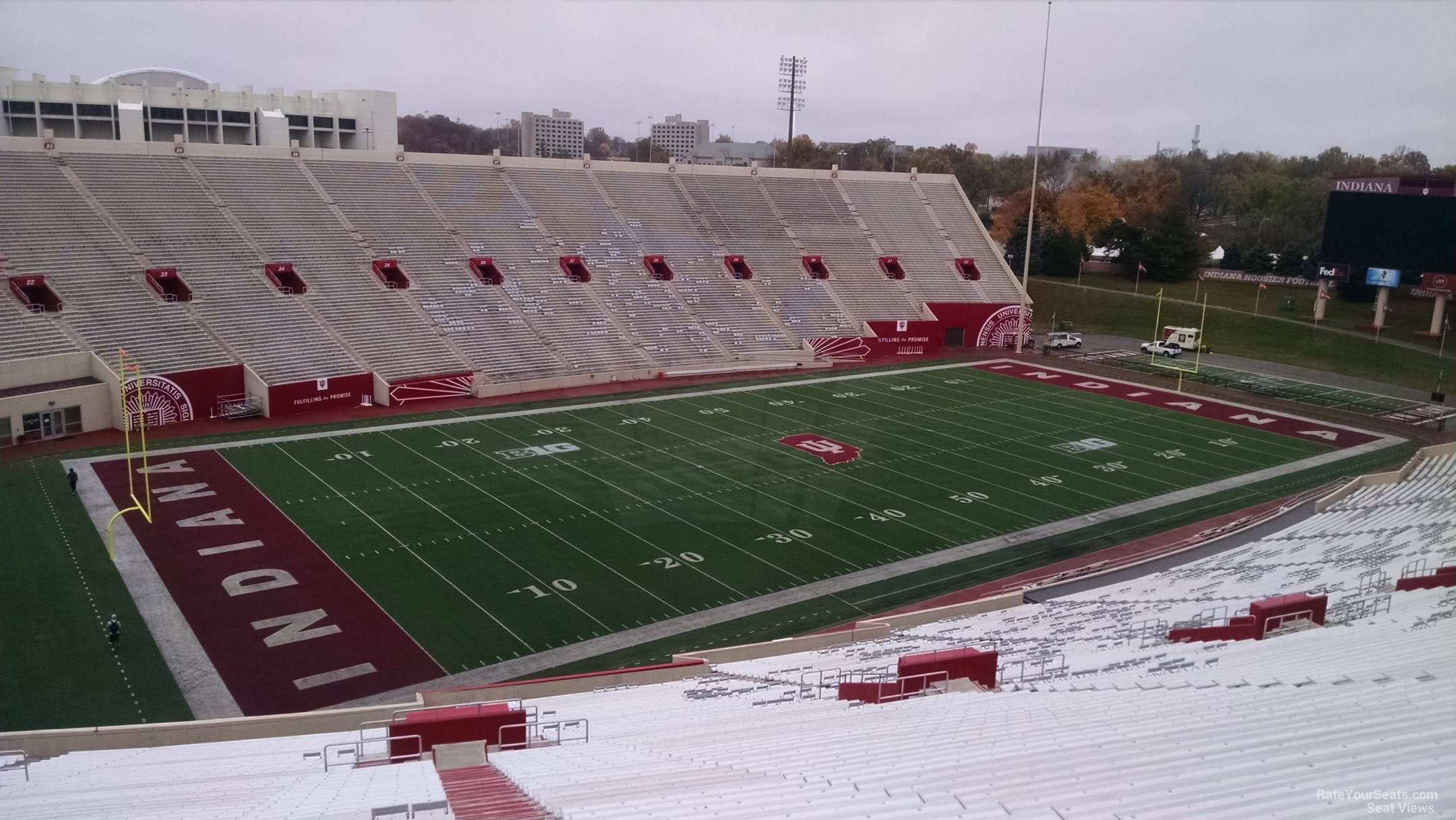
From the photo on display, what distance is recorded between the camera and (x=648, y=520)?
21641mm

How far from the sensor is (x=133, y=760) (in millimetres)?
10250

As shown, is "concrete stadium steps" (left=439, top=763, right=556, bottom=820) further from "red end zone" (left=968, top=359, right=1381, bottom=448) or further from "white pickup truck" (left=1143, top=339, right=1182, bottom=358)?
"white pickup truck" (left=1143, top=339, right=1182, bottom=358)

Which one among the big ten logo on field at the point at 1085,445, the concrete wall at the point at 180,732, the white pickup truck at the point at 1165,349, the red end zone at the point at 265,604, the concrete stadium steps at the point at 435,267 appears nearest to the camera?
the concrete wall at the point at 180,732

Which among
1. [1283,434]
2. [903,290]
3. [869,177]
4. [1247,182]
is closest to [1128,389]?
[1283,434]

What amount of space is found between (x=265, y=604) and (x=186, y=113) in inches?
2191

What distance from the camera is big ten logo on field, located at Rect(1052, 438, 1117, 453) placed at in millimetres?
27969

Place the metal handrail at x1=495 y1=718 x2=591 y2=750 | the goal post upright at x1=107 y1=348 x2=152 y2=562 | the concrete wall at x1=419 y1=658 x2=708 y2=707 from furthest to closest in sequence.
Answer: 1. the goal post upright at x1=107 y1=348 x2=152 y2=562
2. the concrete wall at x1=419 y1=658 x2=708 y2=707
3. the metal handrail at x1=495 y1=718 x2=591 y2=750

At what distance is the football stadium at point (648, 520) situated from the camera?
8086 mm

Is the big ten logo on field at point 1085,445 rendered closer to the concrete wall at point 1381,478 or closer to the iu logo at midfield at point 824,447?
the iu logo at midfield at point 824,447

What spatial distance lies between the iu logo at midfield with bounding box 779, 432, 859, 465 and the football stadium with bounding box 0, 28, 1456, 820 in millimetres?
236

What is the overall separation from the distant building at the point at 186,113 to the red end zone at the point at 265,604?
134 feet

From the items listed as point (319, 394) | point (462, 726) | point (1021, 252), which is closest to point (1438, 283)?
point (1021, 252)

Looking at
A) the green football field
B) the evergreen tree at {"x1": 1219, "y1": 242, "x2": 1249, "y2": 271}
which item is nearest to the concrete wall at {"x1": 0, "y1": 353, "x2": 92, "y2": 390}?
the green football field

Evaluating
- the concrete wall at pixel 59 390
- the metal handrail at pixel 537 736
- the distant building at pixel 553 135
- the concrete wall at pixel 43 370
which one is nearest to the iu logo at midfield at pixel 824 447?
the metal handrail at pixel 537 736
